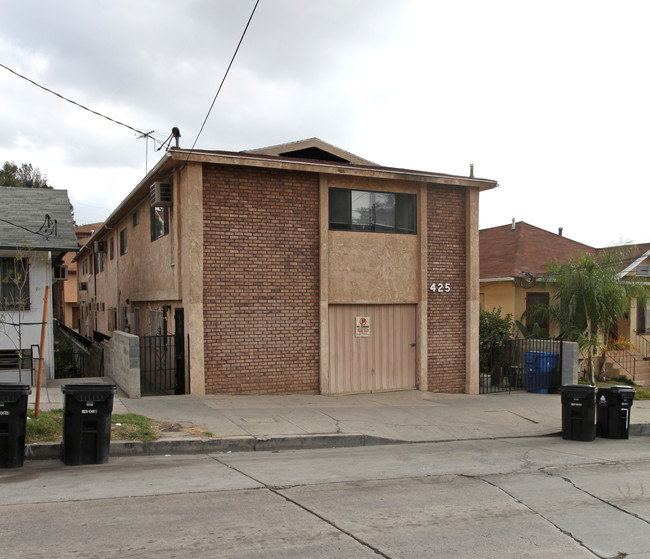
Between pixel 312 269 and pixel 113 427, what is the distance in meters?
5.95

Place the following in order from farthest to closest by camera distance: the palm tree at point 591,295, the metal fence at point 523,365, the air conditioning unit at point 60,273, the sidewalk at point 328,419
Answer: the air conditioning unit at point 60,273
the palm tree at point 591,295
the metal fence at point 523,365
the sidewalk at point 328,419

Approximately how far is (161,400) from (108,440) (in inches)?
140

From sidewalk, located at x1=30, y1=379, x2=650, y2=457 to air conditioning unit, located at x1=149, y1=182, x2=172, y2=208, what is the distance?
408cm

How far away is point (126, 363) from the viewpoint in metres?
11.8

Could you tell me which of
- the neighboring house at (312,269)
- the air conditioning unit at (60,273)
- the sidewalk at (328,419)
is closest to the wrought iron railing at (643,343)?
the sidewalk at (328,419)

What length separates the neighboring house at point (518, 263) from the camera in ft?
68.8

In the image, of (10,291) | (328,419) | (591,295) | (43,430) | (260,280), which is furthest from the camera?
(591,295)

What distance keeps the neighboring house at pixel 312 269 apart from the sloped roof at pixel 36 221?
196 cm

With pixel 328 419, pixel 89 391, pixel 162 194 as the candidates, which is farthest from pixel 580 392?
pixel 162 194

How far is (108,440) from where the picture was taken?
7715 millimetres

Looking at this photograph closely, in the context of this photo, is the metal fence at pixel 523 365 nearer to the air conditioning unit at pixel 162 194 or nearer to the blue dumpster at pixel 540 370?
the blue dumpster at pixel 540 370

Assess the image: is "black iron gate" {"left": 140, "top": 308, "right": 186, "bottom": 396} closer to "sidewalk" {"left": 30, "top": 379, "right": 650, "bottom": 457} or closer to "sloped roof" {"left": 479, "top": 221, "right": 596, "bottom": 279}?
"sidewalk" {"left": 30, "top": 379, "right": 650, "bottom": 457}

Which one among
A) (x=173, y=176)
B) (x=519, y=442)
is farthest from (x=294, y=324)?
(x=519, y=442)

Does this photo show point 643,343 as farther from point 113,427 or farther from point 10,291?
point 10,291
